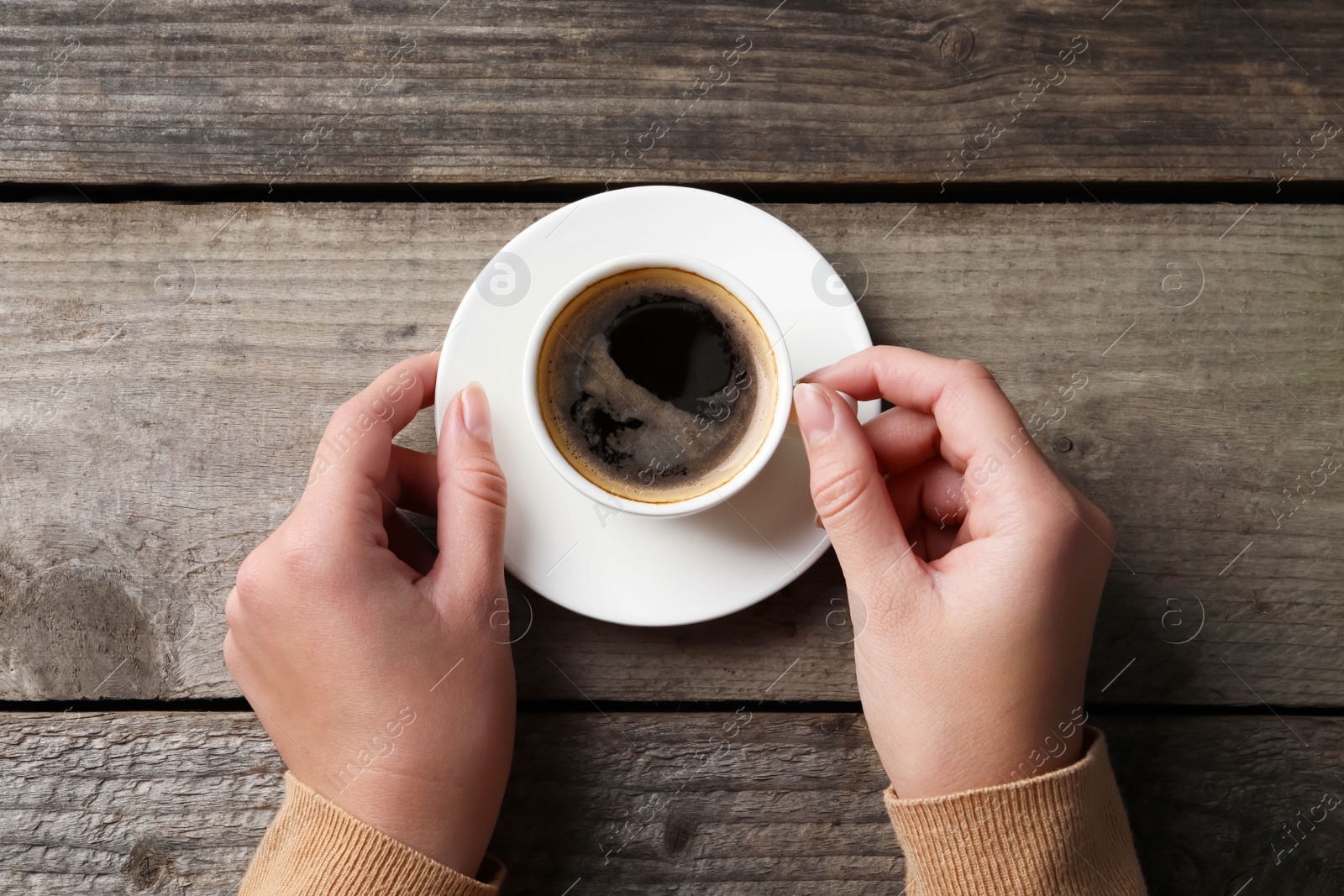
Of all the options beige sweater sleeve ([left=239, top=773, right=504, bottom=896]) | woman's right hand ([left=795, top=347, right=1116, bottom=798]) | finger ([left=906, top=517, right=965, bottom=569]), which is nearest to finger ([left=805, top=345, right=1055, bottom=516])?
woman's right hand ([left=795, top=347, right=1116, bottom=798])

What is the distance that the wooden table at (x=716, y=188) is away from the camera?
1.15 metres

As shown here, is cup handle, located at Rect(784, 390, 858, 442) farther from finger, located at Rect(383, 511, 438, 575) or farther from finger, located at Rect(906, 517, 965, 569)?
finger, located at Rect(383, 511, 438, 575)

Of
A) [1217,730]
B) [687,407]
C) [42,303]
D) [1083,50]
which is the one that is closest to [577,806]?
[687,407]

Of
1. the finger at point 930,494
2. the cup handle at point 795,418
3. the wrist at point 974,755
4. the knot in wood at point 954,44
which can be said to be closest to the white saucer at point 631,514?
the cup handle at point 795,418

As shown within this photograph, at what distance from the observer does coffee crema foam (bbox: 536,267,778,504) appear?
1.11 meters

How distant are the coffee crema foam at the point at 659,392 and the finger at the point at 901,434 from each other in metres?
0.14

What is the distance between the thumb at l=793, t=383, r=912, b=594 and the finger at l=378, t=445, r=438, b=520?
480 millimetres

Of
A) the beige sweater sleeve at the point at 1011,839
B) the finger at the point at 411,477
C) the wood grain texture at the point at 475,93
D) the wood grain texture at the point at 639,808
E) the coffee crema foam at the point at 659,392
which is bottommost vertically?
the wood grain texture at the point at 639,808

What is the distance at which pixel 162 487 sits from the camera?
1164 mm

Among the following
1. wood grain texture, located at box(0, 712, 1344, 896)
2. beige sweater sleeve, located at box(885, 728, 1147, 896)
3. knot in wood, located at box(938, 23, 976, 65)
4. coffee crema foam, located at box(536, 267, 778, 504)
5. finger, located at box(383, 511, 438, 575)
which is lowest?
wood grain texture, located at box(0, 712, 1344, 896)

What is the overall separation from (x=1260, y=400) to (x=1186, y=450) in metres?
0.13

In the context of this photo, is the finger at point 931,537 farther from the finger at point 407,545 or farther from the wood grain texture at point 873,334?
the finger at point 407,545

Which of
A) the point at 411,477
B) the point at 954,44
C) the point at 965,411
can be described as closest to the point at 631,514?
the point at 411,477

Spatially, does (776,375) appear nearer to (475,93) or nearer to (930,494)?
(930,494)
